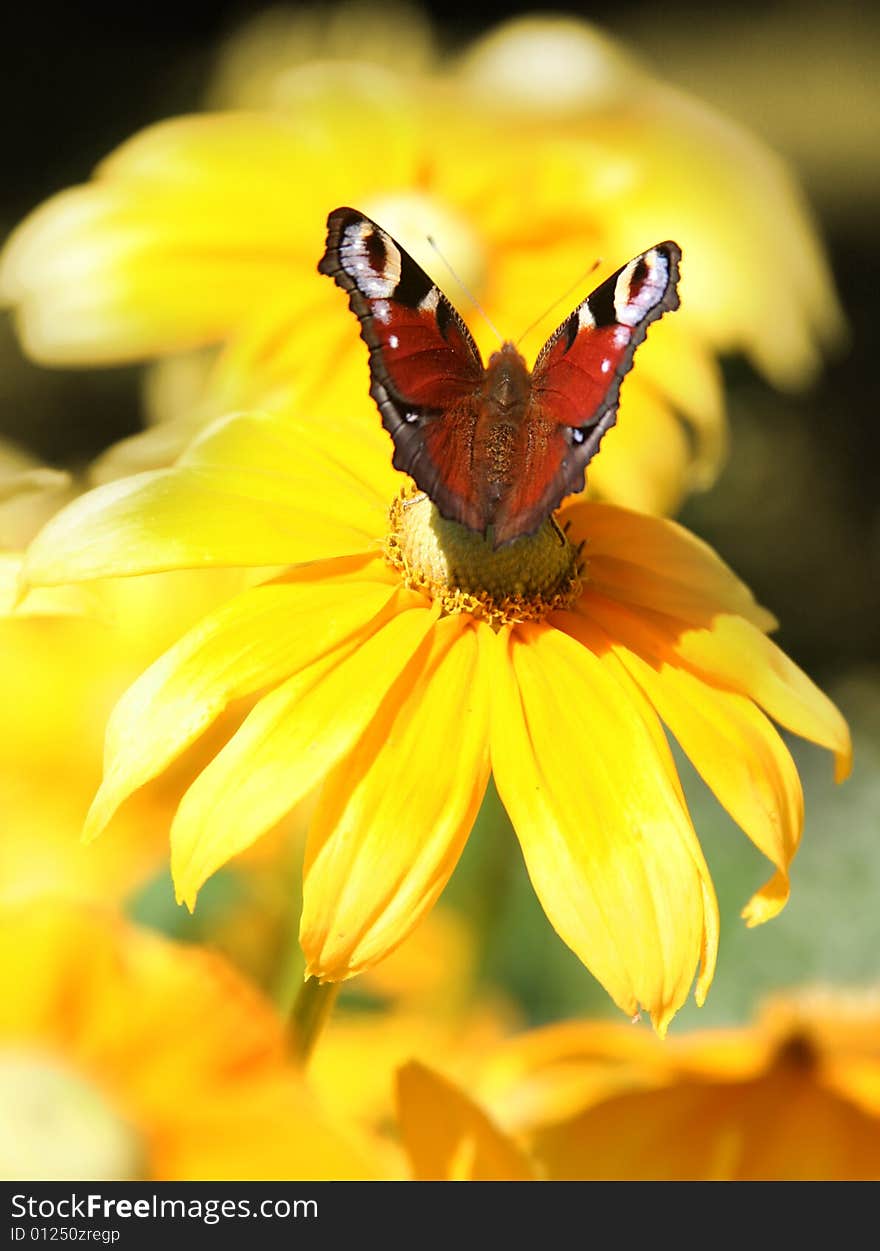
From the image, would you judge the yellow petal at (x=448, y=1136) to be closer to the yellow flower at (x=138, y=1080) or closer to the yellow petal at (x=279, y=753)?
the yellow flower at (x=138, y=1080)

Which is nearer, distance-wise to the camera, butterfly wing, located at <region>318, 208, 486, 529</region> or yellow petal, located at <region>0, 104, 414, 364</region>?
butterfly wing, located at <region>318, 208, 486, 529</region>

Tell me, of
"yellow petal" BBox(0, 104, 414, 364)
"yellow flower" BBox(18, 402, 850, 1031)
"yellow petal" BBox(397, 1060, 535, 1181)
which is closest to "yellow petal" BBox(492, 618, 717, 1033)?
"yellow flower" BBox(18, 402, 850, 1031)

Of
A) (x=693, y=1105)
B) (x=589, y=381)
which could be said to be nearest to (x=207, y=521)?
(x=589, y=381)

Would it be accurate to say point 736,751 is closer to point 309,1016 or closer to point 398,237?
point 309,1016

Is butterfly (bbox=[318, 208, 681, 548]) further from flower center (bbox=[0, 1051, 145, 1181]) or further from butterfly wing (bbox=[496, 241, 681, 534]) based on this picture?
flower center (bbox=[0, 1051, 145, 1181])
